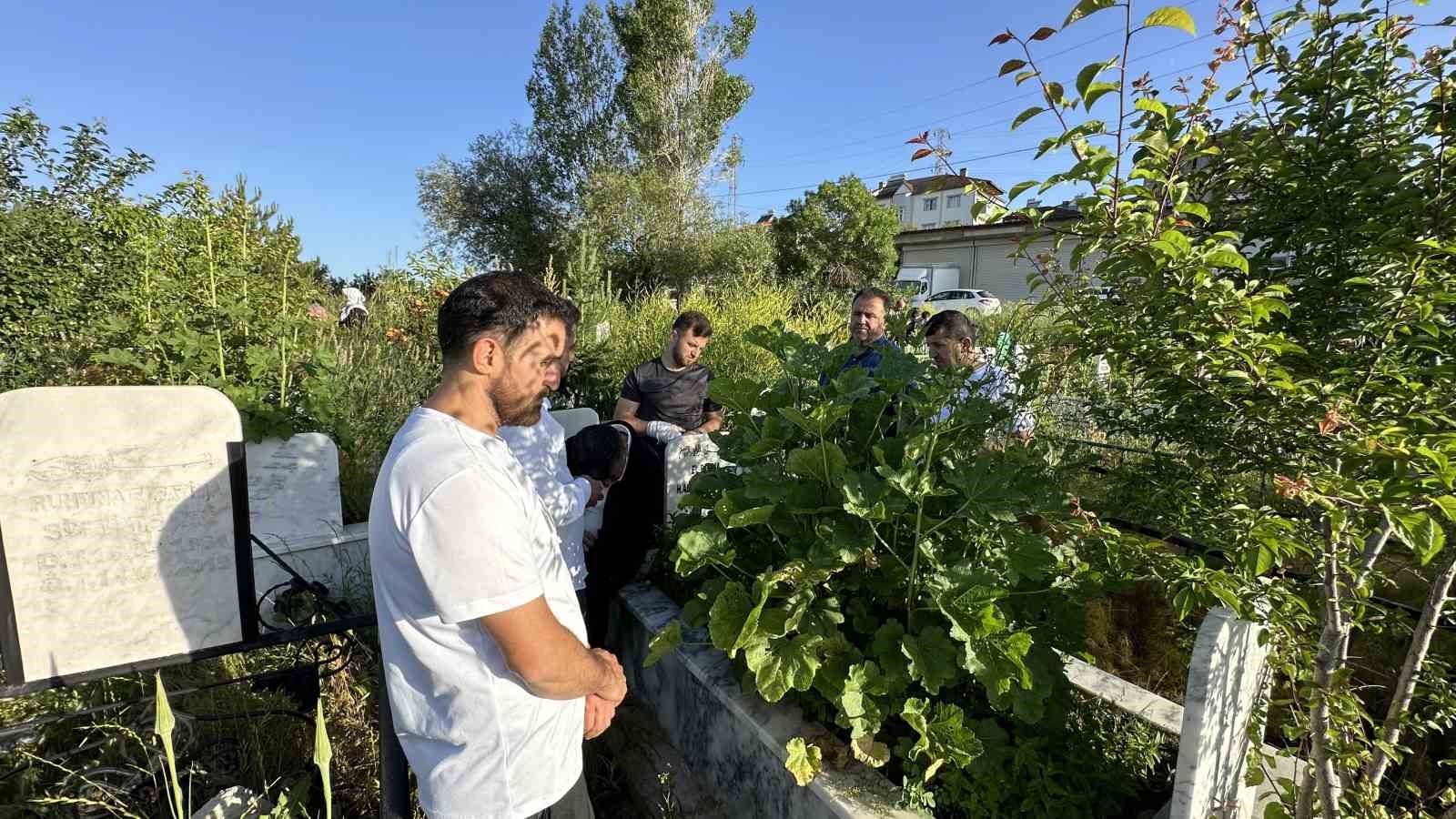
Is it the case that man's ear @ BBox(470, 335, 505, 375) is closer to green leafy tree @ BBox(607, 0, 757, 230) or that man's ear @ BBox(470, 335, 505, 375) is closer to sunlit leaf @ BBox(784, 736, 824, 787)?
sunlit leaf @ BBox(784, 736, 824, 787)

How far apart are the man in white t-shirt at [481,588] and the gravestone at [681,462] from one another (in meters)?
1.78

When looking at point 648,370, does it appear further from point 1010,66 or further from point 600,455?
point 1010,66

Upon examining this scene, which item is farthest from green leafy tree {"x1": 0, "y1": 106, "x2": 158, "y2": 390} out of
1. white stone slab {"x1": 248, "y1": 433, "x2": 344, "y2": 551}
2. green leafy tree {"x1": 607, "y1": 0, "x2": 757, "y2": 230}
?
green leafy tree {"x1": 607, "y1": 0, "x2": 757, "y2": 230}

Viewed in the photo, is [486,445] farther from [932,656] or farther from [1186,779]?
[1186,779]

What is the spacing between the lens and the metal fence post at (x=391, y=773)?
5.87 ft

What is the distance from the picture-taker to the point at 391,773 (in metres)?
1.80

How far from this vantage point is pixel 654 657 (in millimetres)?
2062

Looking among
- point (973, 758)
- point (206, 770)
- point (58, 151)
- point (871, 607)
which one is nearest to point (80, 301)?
point (58, 151)

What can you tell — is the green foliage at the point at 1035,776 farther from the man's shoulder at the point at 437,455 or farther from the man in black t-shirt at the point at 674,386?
the man in black t-shirt at the point at 674,386

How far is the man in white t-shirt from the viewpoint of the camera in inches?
45.3

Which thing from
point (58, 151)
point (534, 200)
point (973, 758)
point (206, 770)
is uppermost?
point (534, 200)

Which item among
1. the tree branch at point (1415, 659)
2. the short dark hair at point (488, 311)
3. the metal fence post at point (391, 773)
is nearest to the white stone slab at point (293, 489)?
the metal fence post at point (391, 773)

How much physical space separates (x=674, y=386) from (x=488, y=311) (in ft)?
9.65

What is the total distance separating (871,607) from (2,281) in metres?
5.43
